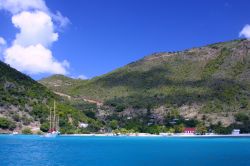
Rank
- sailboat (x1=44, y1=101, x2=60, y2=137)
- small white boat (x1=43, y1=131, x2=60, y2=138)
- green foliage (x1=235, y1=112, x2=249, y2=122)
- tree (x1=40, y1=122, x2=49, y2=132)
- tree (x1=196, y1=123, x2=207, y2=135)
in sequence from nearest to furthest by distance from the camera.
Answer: small white boat (x1=43, y1=131, x2=60, y2=138), sailboat (x1=44, y1=101, x2=60, y2=137), tree (x1=40, y1=122, x2=49, y2=132), tree (x1=196, y1=123, x2=207, y2=135), green foliage (x1=235, y1=112, x2=249, y2=122)

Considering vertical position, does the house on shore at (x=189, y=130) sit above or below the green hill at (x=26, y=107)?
below

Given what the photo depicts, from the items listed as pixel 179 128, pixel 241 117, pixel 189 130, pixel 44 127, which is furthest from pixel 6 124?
pixel 241 117

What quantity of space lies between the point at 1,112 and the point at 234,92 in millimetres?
95878

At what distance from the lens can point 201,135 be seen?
17312 centimetres

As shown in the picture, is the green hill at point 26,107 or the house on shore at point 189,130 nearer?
the green hill at point 26,107

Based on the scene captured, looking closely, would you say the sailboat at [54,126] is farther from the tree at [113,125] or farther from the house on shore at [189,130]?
the house on shore at [189,130]

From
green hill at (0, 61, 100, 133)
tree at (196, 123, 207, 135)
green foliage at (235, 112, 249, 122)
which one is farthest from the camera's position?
green foliage at (235, 112, 249, 122)

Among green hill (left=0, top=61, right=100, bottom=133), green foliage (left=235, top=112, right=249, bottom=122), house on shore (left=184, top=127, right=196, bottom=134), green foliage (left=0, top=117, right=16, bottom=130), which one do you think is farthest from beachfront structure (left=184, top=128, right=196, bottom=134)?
green foliage (left=0, top=117, right=16, bottom=130)

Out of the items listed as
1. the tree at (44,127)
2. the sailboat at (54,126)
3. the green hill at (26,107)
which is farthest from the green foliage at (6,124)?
the sailboat at (54,126)

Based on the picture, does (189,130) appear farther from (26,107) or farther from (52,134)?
(26,107)

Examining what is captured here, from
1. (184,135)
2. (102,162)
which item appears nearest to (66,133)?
(184,135)

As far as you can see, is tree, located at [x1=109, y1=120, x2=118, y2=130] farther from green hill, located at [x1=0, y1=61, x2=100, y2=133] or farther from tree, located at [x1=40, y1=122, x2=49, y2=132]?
tree, located at [x1=40, y1=122, x2=49, y2=132]

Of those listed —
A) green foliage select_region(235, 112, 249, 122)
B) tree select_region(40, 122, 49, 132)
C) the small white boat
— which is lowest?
the small white boat

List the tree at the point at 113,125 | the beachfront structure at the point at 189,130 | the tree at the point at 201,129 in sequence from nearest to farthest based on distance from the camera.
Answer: the tree at the point at 201,129, the beachfront structure at the point at 189,130, the tree at the point at 113,125
